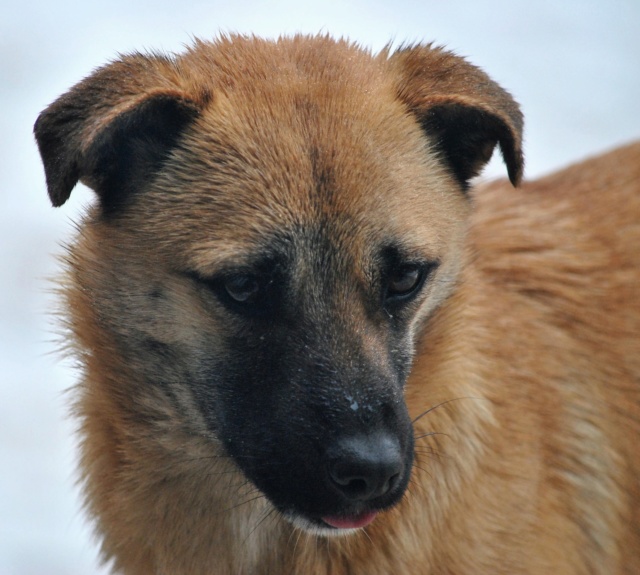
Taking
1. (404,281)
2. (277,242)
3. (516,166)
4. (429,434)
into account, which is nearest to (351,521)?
(429,434)

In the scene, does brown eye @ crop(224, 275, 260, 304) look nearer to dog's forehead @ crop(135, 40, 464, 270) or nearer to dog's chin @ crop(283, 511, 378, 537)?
dog's forehead @ crop(135, 40, 464, 270)

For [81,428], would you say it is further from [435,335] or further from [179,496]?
[435,335]

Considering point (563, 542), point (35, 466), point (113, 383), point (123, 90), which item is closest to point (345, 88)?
point (123, 90)

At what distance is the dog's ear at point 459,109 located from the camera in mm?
3258

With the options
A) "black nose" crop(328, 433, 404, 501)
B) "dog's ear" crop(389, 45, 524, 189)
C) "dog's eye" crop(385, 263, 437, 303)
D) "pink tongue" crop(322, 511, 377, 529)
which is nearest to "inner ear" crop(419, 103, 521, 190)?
"dog's ear" crop(389, 45, 524, 189)

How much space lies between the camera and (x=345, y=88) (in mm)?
3201

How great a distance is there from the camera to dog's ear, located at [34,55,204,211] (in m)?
2.90

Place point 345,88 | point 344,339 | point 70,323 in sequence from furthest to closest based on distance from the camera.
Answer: point 70,323, point 345,88, point 344,339

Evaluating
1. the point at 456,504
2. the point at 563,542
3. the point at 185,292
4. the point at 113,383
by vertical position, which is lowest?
the point at 563,542

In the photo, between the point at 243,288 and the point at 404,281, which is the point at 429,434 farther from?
the point at 243,288

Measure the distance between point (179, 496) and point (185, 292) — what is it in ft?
2.55

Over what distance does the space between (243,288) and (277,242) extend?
6.7 inches

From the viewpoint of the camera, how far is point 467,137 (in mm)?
3441

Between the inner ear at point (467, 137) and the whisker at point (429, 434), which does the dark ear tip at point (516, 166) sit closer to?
the inner ear at point (467, 137)
